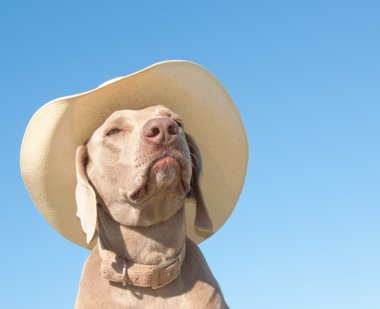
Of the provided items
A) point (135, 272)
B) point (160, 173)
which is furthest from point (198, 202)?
point (135, 272)

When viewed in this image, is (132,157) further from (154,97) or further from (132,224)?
(154,97)

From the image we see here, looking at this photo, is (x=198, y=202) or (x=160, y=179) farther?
(x=198, y=202)

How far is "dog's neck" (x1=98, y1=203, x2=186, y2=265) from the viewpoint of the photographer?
4844mm

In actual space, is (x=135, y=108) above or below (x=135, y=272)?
above

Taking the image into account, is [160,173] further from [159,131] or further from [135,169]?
[159,131]

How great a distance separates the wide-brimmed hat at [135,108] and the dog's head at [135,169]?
0.69 feet

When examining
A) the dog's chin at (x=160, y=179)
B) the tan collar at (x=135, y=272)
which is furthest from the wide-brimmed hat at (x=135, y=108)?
the tan collar at (x=135, y=272)

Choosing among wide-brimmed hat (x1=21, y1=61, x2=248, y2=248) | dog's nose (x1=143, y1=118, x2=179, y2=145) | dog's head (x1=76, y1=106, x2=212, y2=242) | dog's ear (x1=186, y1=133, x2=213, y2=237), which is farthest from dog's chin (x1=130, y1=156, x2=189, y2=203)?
wide-brimmed hat (x1=21, y1=61, x2=248, y2=248)

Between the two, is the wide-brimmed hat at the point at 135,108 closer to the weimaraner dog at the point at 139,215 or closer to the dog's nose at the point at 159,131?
the weimaraner dog at the point at 139,215

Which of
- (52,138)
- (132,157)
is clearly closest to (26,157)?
(52,138)

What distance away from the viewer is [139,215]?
479cm

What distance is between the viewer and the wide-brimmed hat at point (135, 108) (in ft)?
16.9

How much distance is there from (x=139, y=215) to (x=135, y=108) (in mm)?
1067

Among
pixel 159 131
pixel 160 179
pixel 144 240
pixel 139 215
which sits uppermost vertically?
pixel 159 131
